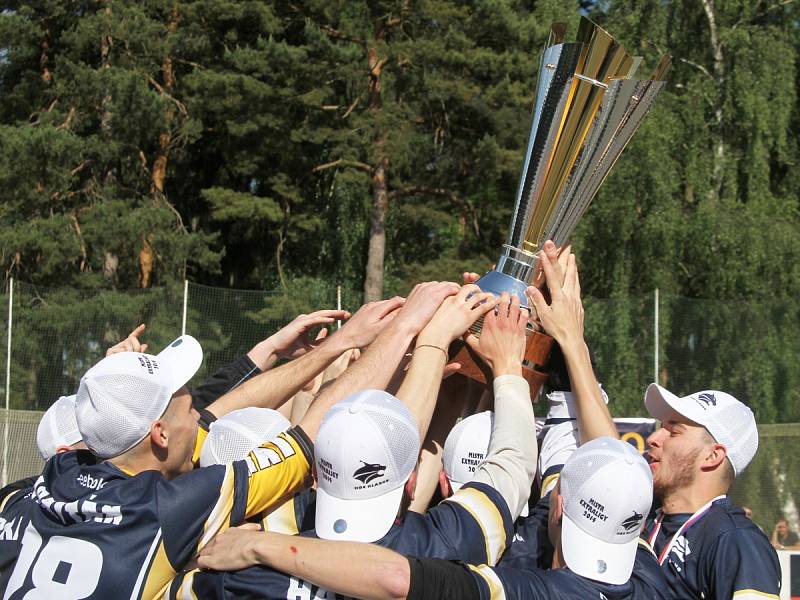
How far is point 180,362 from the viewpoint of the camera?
287 centimetres

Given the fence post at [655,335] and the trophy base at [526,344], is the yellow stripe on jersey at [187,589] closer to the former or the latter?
the trophy base at [526,344]

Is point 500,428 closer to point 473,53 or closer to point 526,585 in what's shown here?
point 526,585

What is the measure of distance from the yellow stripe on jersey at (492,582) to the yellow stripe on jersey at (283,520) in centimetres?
66

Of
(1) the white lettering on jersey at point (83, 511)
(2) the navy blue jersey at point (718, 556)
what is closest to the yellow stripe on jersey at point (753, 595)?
(2) the navy blue jersey at point (718, 556)

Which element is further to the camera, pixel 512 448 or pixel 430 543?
pixel 512 448

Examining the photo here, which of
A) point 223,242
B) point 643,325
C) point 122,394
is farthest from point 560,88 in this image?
point 223,242

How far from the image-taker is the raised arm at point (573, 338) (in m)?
3.05

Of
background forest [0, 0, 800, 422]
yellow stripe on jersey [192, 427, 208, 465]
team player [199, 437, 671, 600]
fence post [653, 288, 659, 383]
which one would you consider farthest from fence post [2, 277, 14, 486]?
team player [199, 437, 671, 600]

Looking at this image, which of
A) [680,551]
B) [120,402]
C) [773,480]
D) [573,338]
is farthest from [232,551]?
[773,480]

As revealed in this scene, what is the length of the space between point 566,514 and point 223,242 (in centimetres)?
2541

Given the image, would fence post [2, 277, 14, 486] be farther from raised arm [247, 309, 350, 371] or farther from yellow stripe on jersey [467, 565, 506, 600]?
yellow stripe on jersey [467, 565, 506, 600]

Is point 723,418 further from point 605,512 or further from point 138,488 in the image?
point 138,488

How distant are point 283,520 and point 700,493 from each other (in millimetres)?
1400

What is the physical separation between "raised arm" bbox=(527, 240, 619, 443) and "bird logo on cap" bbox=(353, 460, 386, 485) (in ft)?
2.97
